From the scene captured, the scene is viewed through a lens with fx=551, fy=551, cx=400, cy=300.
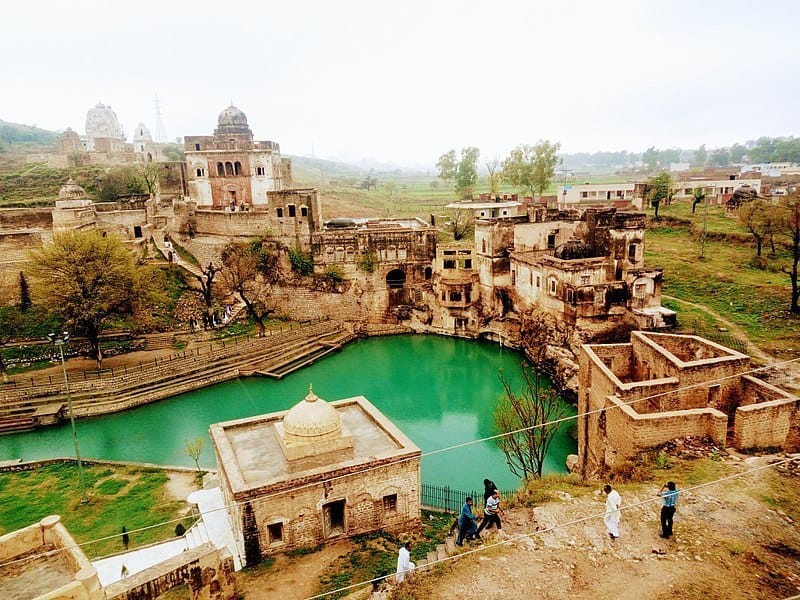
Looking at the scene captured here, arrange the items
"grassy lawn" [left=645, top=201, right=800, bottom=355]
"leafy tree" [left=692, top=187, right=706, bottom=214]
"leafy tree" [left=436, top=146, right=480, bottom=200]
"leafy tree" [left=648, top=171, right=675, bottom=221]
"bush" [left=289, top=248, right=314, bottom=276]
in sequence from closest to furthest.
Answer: "grassy lawn" [left=645, top=201, right=800, bottom=355] → "bush" [left=289, top=248, right=314, bottom=276] → "leafy tree" [left=648, top=171, right=675, bottom=221] → "leafy tree" [left=692, top=187, right=706, bottom=214] → "leafy tree" [left=436, top=146, right=480, bottom=200]

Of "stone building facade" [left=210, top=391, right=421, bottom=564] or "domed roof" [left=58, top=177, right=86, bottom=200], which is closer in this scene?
"stone building facade" [left=210, top=391, right=421, bottom=564]

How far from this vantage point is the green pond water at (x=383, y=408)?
19500 millimetres

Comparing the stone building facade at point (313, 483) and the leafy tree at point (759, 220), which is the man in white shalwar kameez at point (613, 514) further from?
the leafy tree at point (759, 220)

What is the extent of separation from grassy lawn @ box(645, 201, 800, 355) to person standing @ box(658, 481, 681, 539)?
16.7 meters

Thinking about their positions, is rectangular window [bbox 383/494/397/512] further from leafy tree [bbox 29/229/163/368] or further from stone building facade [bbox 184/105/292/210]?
stone building facade [bbox 184/105/292/210]

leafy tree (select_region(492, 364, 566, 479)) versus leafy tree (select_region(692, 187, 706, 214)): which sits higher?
leafy tree (select_region(692, 187, 706, 214))

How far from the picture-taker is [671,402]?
13805mm

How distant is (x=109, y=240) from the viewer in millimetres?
27344

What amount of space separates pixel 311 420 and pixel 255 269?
23.6m

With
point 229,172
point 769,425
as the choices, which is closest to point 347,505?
point 769,425

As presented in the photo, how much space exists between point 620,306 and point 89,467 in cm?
2376

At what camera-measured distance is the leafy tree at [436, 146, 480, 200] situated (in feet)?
184

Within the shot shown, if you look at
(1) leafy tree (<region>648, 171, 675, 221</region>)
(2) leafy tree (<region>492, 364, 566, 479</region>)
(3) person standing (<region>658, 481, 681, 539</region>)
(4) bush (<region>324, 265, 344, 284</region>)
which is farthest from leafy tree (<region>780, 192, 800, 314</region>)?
(4) bush (<region>324, 265, 344, 284</region>)

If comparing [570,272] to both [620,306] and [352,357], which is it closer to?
[620,306]
